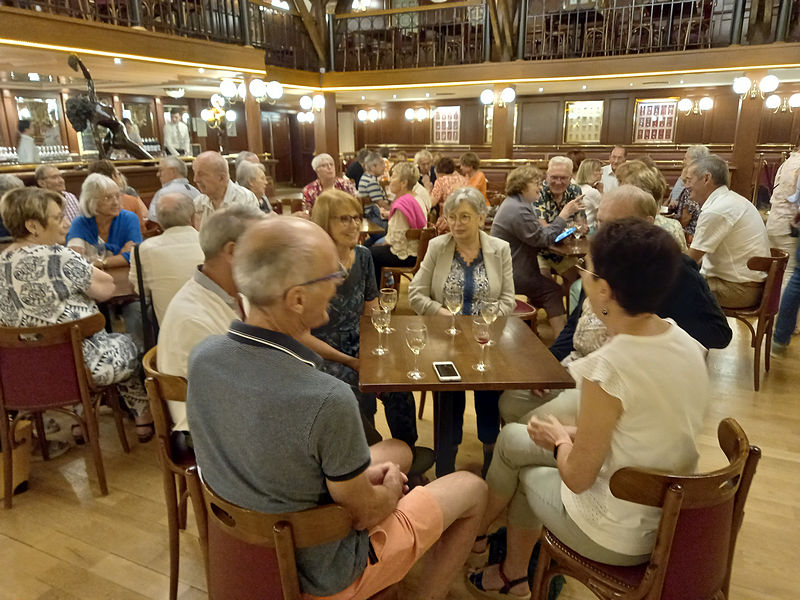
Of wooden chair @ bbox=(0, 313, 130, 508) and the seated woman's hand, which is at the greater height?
the seated woman's hand

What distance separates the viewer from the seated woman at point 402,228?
16.3 feet

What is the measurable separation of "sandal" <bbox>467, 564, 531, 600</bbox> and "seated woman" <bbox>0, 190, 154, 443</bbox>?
197cm

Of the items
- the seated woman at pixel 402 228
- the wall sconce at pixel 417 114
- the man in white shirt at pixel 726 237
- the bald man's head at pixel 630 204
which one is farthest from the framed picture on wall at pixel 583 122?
the bald man's head at pixel 630 204

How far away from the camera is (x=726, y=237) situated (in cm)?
372

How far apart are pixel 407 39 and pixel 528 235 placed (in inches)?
408

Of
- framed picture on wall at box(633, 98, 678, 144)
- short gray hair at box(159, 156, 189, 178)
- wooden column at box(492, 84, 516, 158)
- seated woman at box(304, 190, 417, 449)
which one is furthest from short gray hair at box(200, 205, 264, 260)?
framed picture on wall at box(633, 98, 678, 144)

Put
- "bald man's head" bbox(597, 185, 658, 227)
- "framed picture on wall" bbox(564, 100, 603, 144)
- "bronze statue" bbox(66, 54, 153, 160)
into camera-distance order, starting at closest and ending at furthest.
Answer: "bald man's head" bbox(597, 185, 658, 227) < "bronze statue" bbox(66, 54, 153, 160) < "framed picture on wall" bbox(564, 100, 603, 144)

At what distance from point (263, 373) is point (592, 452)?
82 centimetres

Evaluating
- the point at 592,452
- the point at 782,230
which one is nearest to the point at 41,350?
the point at 592,452

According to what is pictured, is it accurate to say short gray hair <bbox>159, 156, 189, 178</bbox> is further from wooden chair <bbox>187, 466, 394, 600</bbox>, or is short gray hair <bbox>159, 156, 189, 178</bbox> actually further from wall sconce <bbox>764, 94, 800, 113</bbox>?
wall sconce <bbox>764, 94, 800, 113</bbox>

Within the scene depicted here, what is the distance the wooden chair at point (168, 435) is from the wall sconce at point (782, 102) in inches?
561

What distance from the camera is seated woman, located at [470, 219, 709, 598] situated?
4.34 ft

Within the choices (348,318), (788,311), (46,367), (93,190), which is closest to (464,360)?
(348,318)

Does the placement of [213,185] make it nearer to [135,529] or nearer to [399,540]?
[135,529]
